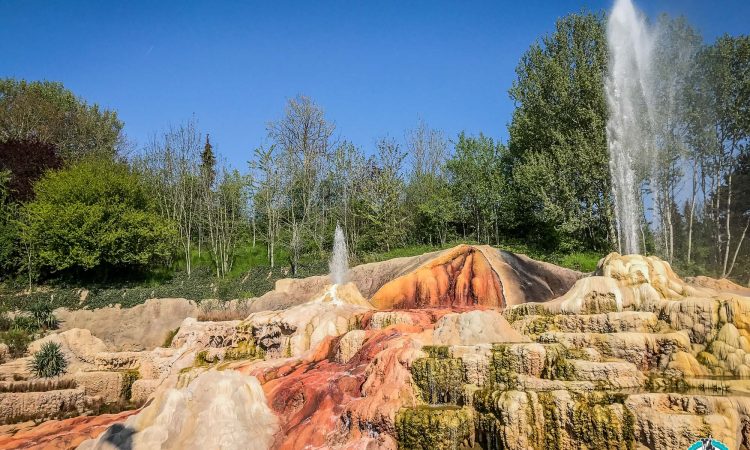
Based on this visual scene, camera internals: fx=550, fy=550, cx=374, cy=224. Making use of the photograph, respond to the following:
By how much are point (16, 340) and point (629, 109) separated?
24148 millimetres

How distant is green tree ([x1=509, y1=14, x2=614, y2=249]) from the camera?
82.4ft

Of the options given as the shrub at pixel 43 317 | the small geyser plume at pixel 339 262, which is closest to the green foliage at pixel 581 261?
the small geyser plume at pixel 339 262

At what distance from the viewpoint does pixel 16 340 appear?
62.7 ft

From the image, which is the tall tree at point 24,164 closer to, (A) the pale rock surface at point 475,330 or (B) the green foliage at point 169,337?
(B) the green foliage at point 169,337

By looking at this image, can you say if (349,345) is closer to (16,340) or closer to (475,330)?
(475,330)

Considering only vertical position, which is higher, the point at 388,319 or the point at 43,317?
the point at 388,319

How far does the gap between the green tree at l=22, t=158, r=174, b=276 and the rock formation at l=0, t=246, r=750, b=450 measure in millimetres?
12515

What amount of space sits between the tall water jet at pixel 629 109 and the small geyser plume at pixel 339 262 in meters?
11.2

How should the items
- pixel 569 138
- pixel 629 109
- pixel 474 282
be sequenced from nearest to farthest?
pixel 474 282
pixel 629 109
pixel 569 138

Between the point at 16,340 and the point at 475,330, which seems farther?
the point at 16,340

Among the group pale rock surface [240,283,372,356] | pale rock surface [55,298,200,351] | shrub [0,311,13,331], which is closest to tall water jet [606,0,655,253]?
pale rock surface [240,283,372,356]

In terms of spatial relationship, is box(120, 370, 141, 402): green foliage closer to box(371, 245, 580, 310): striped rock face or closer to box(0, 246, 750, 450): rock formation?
box(0, 246, 750, 450): rock formation

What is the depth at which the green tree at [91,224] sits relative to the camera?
2619 cm

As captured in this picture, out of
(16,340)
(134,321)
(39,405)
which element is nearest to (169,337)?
(134,321)
